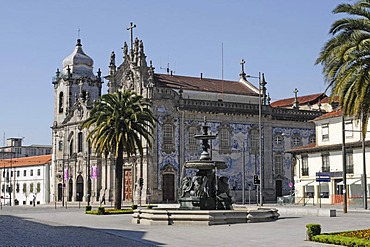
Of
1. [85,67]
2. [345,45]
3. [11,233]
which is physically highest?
[85,67]

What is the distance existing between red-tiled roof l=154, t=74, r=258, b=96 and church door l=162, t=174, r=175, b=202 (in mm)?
10070

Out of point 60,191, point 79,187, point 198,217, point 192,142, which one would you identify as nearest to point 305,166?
point 192,142

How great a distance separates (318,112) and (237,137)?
39.3 feet

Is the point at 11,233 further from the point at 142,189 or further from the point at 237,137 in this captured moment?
the point at 237,137

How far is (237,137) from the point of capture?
70.4 meters

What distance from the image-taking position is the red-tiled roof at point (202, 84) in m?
71.1

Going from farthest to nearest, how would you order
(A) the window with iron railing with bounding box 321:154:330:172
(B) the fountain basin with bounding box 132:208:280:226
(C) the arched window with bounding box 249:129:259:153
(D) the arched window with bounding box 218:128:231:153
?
(C) the arched window with bounding box 249:129:259:153, (D) the arched window with bounding box 218:128:231:153, (A) the window with iron railing with bounding box 321:154:330:172, (B) the fountain basin with bounding box 132:208:280:226

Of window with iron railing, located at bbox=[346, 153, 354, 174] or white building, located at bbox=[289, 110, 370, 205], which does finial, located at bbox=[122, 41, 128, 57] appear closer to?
white building, located at bbox=[289, 110, 370, 205]

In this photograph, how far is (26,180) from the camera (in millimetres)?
97688

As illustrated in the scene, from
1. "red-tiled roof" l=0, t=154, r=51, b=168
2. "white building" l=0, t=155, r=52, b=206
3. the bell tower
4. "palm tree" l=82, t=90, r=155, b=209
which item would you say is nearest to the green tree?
"palm tree" l=82, t=90, r=155, b=209

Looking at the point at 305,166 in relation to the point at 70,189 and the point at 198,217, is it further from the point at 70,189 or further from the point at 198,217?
the point at 198,217

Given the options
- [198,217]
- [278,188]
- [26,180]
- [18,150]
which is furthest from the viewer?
[18,150]

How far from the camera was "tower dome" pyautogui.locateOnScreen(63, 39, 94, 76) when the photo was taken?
A: 86.9m

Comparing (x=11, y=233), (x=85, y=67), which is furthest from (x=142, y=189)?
(x=11, y=233)
